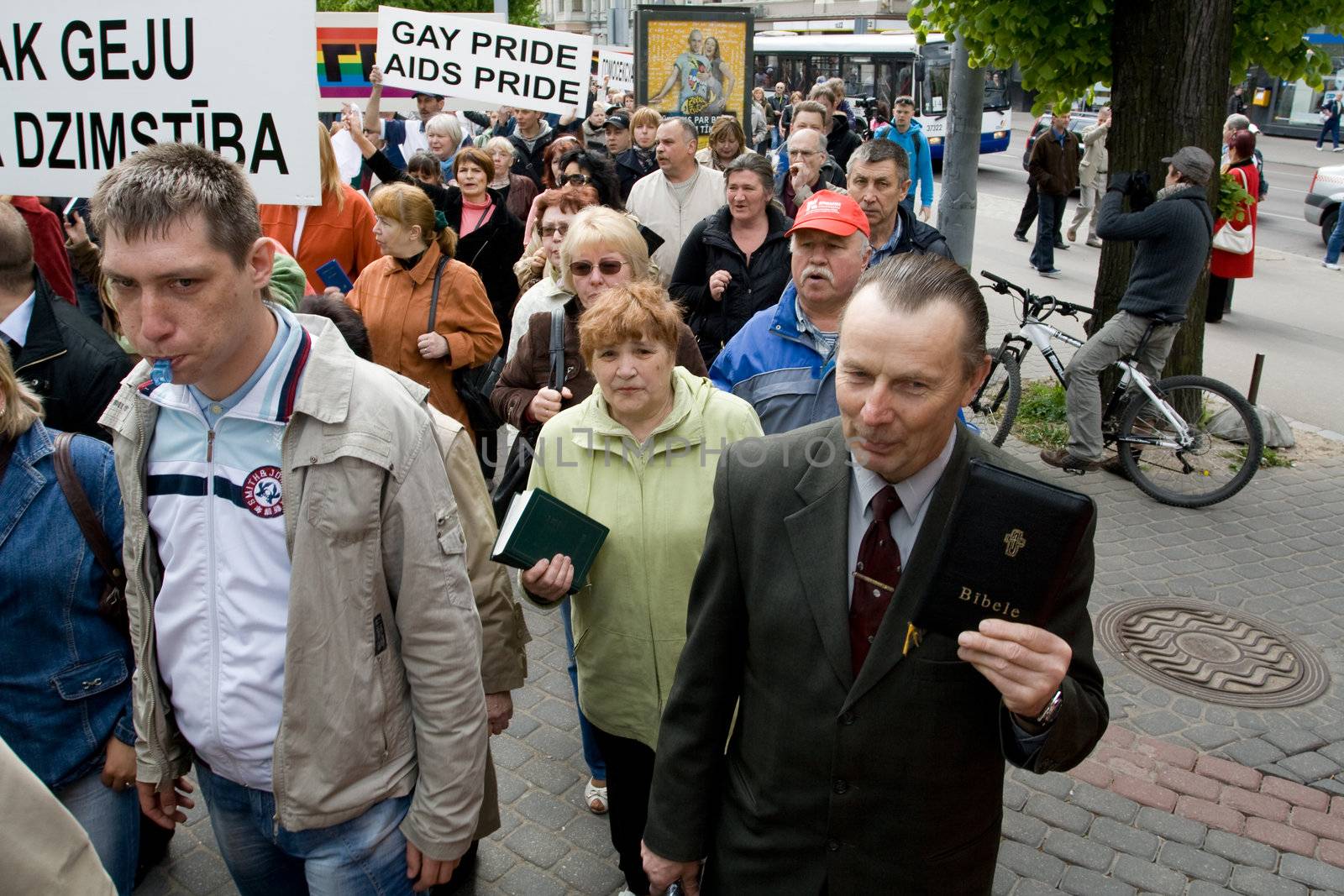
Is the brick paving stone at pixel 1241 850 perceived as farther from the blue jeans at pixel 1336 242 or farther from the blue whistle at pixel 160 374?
the blue jeans at pixel 1336 242

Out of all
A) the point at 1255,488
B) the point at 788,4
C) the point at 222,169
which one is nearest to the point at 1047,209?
the point at 1255,488

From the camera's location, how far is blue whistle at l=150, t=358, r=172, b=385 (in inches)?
84.5

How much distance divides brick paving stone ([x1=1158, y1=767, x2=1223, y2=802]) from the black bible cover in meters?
3.04

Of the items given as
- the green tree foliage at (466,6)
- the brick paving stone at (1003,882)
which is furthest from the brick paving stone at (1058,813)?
the green tree foliage at (466,6)

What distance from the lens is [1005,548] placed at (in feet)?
5.37

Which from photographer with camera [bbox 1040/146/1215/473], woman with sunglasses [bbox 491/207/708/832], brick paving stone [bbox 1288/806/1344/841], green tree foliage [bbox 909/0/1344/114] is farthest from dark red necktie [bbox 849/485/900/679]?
green tree foliage [bbox 909/0/1344/114]

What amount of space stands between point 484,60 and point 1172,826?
7.12 meters

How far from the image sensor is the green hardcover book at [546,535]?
9.60ft

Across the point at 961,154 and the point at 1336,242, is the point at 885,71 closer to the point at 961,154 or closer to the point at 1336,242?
the point at 1336,242

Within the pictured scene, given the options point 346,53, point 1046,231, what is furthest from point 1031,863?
point 1046,231

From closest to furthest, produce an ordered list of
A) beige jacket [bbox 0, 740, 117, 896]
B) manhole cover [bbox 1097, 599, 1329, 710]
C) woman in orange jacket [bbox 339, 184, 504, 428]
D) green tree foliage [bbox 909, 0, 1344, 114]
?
beige jacket [bbox 0, 740, 117, 896] → manhole cover [bbox 1097, 599, 1329, 710] → woman in orange jacket [bbox 339, 184, 504, 428] → green tree foliage [bbox 909, 0, 1344, 114]

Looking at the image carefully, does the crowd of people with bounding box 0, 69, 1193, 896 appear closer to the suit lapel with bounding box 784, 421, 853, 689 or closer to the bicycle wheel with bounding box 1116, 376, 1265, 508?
the suit lapel with bounding box 784, 421, 853, 689

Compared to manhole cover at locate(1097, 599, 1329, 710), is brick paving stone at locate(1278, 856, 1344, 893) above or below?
below

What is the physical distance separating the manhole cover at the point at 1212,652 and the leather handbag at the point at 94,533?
4351mm
